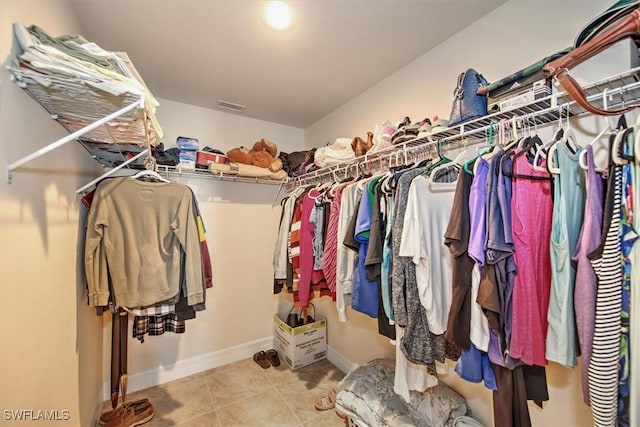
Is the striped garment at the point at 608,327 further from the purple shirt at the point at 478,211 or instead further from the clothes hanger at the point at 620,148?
the purple shirt at the point at 478,211

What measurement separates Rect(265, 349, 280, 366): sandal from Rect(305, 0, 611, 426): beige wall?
68 centimetres

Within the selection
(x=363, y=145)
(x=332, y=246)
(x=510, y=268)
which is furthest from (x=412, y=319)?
(x=363, y=145)

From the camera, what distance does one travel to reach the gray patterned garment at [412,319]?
1.08 metres

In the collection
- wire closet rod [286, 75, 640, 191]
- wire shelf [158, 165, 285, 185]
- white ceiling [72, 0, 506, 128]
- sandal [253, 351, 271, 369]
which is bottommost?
sandal [253, 351, 271, 369]

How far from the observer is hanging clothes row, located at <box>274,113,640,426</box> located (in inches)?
26.7

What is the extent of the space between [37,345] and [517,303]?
66.1 inches

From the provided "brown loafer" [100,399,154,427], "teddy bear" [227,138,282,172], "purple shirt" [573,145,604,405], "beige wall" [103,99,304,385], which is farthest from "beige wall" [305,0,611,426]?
"brown loafer" [100,399,154,427]

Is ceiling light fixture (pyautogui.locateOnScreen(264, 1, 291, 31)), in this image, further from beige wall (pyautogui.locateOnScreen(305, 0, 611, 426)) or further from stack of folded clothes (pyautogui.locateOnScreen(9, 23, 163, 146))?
beige wall (pyautogui.locateOnScreen(305, 0, 611, 426))

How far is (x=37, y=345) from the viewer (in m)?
0.90

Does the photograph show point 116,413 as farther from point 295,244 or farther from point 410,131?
point 410,131

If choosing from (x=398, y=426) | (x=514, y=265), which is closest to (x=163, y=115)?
(x=514, y=265)

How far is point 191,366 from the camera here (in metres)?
2.31

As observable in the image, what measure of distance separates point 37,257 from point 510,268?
5.52ft

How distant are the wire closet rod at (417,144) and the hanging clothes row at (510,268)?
12cm
